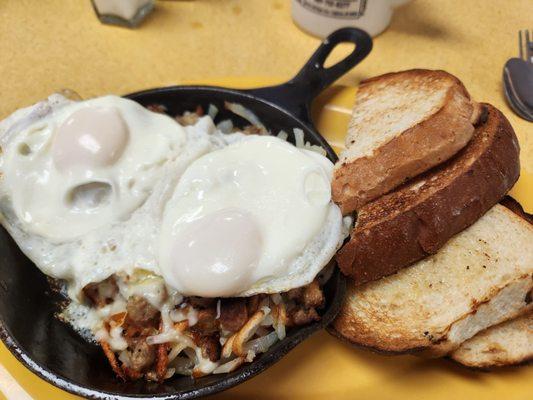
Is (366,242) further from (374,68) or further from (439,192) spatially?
(374,68)

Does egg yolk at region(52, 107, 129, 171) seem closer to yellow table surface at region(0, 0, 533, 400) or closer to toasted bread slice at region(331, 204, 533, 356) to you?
yellow table surface at region(0, 0, 533, 400)

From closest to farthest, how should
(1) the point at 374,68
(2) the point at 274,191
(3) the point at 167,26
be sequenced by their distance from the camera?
(2) the point at 274,191 < (1) the point at 374,68 < (3) the point at 167,26

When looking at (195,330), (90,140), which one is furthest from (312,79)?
(195,330)

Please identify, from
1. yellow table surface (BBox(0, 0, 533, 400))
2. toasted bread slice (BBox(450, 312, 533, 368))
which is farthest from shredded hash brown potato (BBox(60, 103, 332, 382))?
yellow table surface (BBox(0, 0, 533, 400))

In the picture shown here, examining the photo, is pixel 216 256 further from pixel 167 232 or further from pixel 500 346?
pixel 500 346

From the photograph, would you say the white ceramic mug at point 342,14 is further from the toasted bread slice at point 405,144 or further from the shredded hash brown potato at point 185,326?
the shredded hash brown potato at point 185,326

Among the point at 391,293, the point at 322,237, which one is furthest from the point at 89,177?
the point at 391,293
